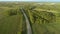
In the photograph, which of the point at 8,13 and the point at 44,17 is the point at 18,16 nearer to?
the point at 8,13

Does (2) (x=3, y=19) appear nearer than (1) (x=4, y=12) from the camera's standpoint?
Yes

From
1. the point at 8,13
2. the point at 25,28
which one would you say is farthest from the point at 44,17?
the point at 8,13

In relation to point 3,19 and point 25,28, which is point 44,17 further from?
point 3,19

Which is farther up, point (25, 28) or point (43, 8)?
point (43, 8)

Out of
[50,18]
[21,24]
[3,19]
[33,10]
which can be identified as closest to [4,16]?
[3,19]

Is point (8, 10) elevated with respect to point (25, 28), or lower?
elevated

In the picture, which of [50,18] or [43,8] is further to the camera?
[43,8]
